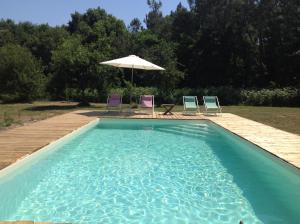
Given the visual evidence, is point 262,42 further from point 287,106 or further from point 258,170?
point 258,170

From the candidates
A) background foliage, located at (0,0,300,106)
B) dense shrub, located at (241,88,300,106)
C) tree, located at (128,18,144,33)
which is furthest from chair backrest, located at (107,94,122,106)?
tree, located at (128,18,144,33)

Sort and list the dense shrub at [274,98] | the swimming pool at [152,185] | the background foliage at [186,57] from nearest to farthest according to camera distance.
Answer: the swimming pool at [152,185] < the background foliage at [186,57] < the dense shrub at [274,98]

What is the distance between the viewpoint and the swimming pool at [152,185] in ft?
16.1

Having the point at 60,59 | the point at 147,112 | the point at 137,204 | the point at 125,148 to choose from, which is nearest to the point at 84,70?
the point at 60,59

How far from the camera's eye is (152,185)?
6.21 m

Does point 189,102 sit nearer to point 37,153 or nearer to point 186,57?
point 37,153

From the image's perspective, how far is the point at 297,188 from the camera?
5773 mm

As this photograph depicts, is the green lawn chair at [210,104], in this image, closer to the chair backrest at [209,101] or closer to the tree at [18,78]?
the chair backrest at [209,101]

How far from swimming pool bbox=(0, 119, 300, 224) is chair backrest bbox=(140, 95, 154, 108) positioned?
219 inches

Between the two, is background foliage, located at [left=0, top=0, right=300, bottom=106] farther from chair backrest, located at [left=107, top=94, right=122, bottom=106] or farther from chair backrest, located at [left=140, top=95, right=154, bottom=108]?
chair backrest, located at [left=140, top=95, right=154, bottom=108]

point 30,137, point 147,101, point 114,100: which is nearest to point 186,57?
point 147,101

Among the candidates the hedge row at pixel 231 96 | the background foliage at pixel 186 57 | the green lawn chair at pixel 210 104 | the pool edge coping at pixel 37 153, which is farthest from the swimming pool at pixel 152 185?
the hedge row at pixel 231 96

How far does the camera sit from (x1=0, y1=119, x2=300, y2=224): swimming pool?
4.91 m

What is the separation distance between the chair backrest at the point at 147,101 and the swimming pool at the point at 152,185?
18.2 ft
